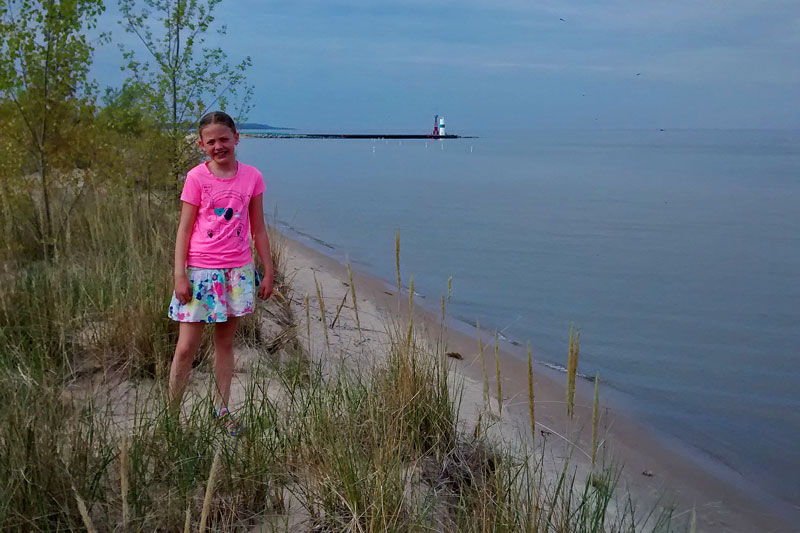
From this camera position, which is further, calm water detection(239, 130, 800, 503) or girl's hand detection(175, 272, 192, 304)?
calm water detection(239, 130, 800, 503)

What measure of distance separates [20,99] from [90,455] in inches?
208

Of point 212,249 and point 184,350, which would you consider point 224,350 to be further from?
point 212,249

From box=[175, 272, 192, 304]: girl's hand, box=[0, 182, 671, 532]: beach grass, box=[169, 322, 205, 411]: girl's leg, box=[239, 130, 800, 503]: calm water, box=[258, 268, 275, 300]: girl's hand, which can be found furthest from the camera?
box=[239, 130, 800, 503]: calm water

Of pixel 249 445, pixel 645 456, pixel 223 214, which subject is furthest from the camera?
pixel 645 456

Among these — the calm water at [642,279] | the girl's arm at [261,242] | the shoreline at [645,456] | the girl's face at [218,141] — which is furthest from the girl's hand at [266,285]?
the calm water at [642,279]

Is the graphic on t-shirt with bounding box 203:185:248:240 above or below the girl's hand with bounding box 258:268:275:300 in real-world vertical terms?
above

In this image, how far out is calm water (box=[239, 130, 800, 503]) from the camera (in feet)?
18.5

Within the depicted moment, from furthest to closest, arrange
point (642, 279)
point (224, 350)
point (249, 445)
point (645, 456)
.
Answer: point (642, 279), point (645, 456), point (224, 350), point (249, 445)

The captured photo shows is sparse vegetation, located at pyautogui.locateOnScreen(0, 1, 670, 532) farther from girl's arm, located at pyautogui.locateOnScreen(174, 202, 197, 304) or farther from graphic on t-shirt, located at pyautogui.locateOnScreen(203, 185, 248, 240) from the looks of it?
graphic on t-shirt, located at pyautogui.locateOnScreen(203, 185, 248, 240)

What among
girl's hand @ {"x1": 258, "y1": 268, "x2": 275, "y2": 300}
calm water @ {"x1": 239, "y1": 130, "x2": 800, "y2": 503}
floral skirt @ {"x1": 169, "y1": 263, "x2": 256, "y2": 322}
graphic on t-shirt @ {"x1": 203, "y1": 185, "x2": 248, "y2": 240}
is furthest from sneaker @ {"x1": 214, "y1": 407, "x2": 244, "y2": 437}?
calm water @ {"x1": 239, "y1": 130, "x2": 800, "y2": 503}

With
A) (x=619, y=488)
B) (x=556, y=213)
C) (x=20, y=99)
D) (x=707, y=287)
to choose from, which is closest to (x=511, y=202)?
(x=556, y=213)

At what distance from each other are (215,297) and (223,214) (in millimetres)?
431

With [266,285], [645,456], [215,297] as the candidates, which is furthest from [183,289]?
[645,456]

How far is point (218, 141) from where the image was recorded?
11.9ft
